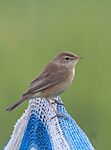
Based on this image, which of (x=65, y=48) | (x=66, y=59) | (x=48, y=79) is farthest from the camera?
(x=65, y=48)

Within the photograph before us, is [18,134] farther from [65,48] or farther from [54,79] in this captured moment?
[65,48]

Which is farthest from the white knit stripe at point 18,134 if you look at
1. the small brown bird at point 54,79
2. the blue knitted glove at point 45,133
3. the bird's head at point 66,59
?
the bird's head at point 66,59

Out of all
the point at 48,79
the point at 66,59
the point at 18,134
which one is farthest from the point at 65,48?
the point at 18,134

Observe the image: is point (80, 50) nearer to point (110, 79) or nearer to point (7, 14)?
point (110, 79)

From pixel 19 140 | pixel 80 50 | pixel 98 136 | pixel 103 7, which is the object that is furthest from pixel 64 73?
pixel 103 7

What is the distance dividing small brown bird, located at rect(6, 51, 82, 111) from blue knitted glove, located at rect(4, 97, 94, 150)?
0.91 m

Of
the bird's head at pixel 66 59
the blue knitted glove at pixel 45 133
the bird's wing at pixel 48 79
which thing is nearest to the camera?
the blue knitted glove at pixel 45 133

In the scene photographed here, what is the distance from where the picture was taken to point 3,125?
8625 millimetres

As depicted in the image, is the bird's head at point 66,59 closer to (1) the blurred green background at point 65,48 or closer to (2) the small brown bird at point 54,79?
(2) the small brown bird at point 54,79

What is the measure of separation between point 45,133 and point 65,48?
7.54 m

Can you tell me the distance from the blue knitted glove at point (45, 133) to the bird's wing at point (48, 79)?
0.96 meters

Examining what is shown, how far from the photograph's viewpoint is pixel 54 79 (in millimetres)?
5684

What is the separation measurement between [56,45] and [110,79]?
1419mm

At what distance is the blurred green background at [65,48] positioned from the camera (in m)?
8.98
